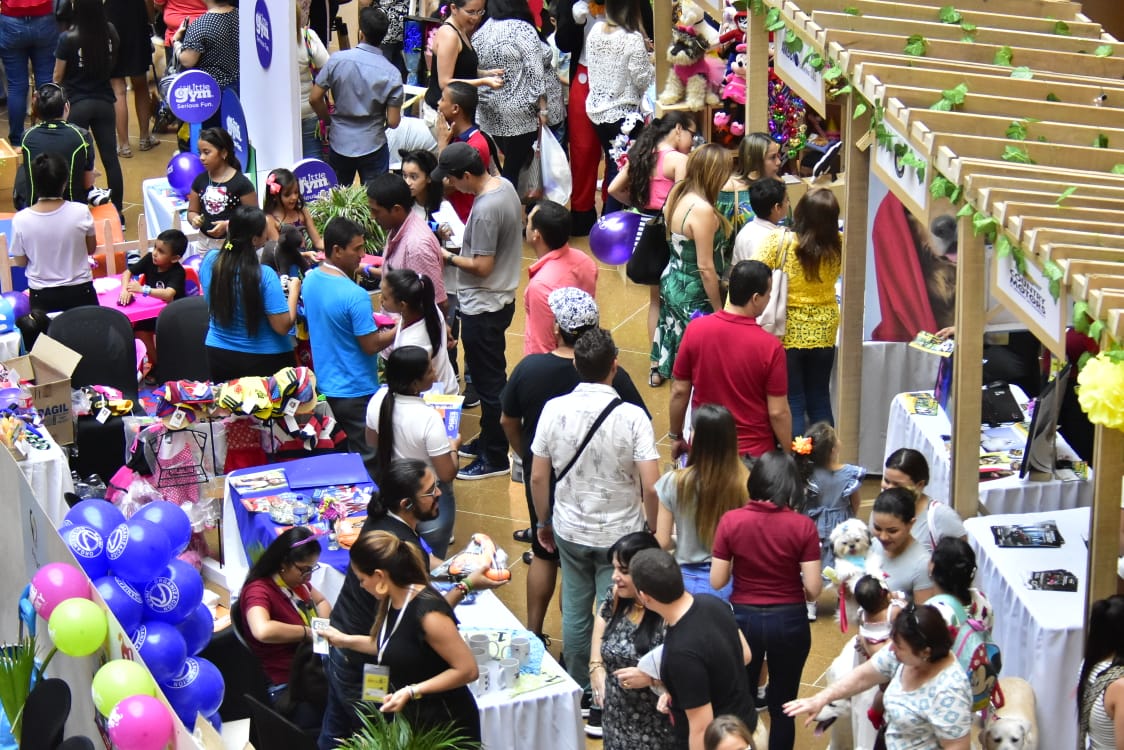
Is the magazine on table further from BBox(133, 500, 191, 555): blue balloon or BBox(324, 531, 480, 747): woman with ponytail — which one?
BBox(133, 500, 191, 555): blue balloon

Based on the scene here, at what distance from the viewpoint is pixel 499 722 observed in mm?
4926

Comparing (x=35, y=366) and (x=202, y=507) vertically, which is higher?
(x=35, y=366)

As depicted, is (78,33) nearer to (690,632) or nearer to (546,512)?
(546,512)

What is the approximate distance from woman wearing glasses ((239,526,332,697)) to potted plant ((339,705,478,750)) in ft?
2.27

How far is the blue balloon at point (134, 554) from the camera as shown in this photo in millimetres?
5094

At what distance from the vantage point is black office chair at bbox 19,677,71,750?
466 centimetres

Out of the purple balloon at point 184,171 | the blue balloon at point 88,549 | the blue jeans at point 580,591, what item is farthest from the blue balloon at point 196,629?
the purple balloon at point 184,171

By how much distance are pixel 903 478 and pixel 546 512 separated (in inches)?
49.7

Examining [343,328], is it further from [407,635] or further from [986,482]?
[986,482]

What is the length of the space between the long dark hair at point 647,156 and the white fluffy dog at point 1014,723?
3.48m

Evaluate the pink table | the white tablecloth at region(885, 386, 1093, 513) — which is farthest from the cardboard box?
the white tablecloth at region(885, 386, 1093, 513)

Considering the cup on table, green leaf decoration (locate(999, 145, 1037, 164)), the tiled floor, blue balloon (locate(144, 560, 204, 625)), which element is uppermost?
green leaf decoration (locate(999, 145, 1037, 164))

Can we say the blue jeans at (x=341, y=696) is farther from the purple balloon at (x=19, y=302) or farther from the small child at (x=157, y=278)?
the small child at (x=157, y=278)

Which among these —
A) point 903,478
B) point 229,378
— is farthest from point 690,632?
point 229,378
